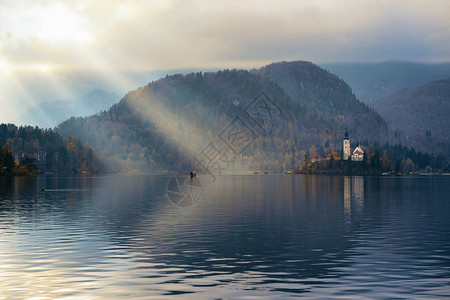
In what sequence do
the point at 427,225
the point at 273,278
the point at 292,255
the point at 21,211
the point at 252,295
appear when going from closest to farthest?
the point at 252,295 < the point at 273,278 < the point at 292,255 < the point at 427,225 < the point at 21,211

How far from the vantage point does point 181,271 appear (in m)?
43.8

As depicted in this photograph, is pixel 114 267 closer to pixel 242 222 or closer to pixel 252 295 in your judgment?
pixel 252 295

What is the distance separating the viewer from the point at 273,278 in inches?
1620

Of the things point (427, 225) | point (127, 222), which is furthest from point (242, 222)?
point (427, 225)

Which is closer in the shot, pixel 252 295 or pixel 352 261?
pixel 252 295

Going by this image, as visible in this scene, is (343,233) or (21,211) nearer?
(343,233)

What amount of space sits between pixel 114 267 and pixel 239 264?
9.96 metres

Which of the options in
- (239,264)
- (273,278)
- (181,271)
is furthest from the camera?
(239,264)

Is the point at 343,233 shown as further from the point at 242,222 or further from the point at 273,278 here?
the point at 273,278

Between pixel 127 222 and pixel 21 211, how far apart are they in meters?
27.4

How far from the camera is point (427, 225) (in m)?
78.7

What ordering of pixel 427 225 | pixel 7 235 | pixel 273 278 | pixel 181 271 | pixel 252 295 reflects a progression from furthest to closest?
1. pixel 427 225
2. pixel 7 235
3. pixel 181 271
4. pixel 273 278
5. pixel 252 295

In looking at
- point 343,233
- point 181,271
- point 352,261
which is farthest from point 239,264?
point 343,233

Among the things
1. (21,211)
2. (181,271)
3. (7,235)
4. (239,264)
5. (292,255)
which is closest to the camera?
(181,271)
